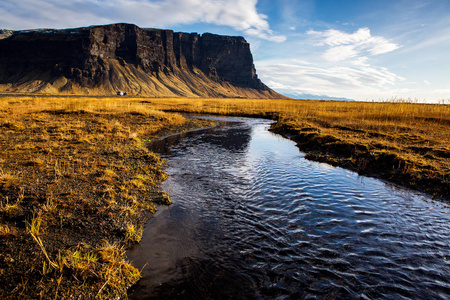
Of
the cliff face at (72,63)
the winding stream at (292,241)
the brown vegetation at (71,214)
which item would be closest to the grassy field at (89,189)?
the brown vegetation at (71,214)

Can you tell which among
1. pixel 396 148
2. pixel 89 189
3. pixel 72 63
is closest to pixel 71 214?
pixel 89 189

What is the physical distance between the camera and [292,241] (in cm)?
575

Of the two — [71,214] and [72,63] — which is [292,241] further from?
[72,63]

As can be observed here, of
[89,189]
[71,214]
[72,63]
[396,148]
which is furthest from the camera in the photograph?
[72,63]

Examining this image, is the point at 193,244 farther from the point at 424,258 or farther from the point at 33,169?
the point at 33,169

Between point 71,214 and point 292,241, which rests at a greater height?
point 71,214

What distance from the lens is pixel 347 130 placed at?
20.4 m

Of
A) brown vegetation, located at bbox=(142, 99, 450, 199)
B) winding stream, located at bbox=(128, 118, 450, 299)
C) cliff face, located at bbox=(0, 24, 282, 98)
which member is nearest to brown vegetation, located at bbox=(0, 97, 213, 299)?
winding stream, located at bbox=(128, 118, 450, 299)

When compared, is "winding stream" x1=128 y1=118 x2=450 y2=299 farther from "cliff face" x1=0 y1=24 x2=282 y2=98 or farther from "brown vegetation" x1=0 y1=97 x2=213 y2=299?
"cliff face" x1=0 y1=24 x2=282 y2=98

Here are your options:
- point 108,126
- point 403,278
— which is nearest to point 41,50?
point 108,126

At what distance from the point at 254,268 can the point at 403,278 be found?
10.0 feet

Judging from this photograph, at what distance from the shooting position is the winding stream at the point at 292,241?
437 centimetres

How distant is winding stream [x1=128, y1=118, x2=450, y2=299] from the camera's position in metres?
4.37

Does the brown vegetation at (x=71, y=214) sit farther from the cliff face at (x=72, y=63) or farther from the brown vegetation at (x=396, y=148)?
the cliff face at (x=72, y=63)
